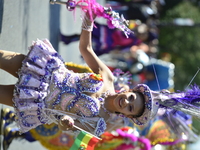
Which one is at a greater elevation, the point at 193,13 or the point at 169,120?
the point at 193,13

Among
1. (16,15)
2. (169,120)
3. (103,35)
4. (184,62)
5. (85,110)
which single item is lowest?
(184,62)

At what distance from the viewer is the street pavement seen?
3.11 metres

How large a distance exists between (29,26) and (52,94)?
1.35 m

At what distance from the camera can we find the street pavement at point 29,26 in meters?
3.11

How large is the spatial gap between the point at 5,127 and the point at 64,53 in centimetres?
151

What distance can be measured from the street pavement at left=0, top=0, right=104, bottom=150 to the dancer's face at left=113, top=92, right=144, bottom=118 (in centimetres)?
100

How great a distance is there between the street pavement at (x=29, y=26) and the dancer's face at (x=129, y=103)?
100 cm

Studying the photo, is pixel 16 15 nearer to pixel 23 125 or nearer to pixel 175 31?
pixel 23 125

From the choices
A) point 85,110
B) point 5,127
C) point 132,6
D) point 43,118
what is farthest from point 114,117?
point 132,6

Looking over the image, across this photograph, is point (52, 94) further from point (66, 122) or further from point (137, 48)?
point (137, 48)

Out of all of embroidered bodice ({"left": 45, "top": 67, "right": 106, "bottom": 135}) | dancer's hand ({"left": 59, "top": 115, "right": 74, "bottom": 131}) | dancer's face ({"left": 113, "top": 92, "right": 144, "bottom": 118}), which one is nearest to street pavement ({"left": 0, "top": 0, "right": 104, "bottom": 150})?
embroidered bodice ({"left": 45, "top": 67, "right": 106, "bottom": 135})

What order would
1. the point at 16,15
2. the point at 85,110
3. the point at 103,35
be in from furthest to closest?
1. the point at 103,35
2. the point at 16,15
3. the point at 85,110

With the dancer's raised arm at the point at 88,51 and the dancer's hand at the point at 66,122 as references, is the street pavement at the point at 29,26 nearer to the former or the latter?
the dancer's raised arm at the point at 88,51

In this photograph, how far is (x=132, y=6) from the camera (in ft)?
22.7
